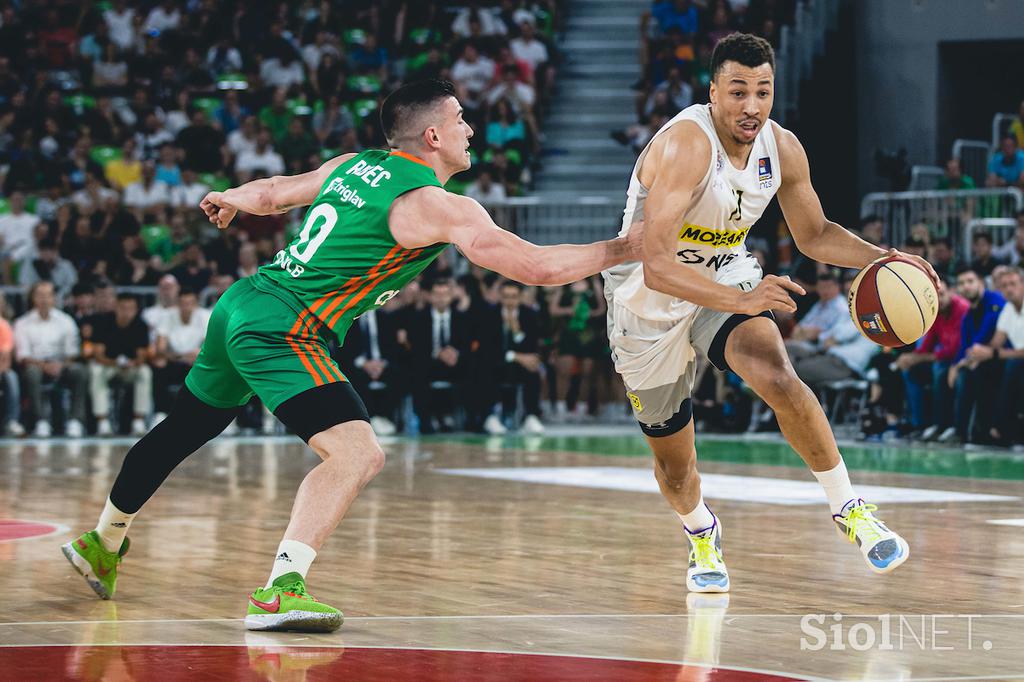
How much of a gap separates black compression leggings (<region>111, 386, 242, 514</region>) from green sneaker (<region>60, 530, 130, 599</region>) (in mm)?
171

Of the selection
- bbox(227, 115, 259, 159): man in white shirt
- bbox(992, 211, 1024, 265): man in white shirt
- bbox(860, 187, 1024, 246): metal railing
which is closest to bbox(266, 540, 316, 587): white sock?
bbox(992, 211, 1024, 265): man in white shirt

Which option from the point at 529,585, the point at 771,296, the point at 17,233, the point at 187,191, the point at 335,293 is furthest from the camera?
the point at 187,191

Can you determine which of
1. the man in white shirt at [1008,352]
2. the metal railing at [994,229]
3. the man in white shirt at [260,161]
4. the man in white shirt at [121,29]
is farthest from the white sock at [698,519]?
the man in white shirt at [121,29]

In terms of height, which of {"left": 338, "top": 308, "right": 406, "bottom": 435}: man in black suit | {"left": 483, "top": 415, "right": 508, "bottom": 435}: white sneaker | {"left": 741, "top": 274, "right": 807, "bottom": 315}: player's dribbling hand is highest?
{"left": 741, "top": 274, "right": 807, "bottom": 315}: player's dribbling hand

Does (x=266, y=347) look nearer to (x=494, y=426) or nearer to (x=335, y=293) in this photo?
(x=335, y=293)

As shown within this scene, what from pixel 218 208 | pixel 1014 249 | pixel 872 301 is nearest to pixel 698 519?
pixel 872 301

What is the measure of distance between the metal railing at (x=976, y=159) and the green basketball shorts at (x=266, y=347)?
14.8 m

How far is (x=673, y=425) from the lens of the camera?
20.9 feet

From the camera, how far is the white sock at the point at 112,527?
6.00m

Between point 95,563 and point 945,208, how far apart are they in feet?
40.9

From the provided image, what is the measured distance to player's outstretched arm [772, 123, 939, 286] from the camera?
636 centimetres

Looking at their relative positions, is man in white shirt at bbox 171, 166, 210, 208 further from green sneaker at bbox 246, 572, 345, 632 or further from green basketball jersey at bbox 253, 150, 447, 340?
green sneaker at bbox 246, 572, 345, 632

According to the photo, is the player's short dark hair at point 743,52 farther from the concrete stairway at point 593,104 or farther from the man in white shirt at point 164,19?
the man in white shirt at point 164,19

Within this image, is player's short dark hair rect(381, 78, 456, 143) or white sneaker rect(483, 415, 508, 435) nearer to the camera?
player's short dark hair rect(381, 78, 456, 143)
